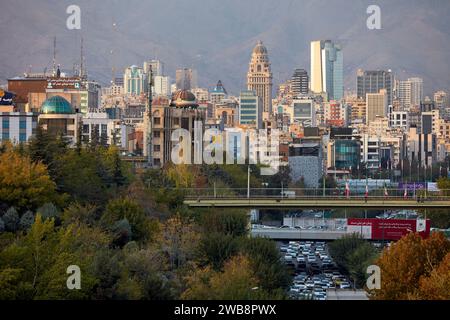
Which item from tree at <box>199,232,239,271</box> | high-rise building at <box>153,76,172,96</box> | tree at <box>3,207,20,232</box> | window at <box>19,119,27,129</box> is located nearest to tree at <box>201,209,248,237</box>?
tree at <box>199,232,239,271</box>

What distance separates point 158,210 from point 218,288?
17474 mm

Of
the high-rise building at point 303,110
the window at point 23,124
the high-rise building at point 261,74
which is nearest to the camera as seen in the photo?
the window at point 23,124

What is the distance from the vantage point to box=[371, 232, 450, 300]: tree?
30875 mm

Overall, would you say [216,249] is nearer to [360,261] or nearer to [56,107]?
[360,261]

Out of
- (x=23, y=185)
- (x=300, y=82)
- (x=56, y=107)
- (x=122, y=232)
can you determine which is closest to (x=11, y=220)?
(x=23, y=185)

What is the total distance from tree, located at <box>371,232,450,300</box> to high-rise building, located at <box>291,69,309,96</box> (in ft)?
532

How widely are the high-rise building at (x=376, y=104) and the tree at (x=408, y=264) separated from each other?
141398 mm

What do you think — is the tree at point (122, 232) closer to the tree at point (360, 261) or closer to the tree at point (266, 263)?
the tree at point (266, 263)

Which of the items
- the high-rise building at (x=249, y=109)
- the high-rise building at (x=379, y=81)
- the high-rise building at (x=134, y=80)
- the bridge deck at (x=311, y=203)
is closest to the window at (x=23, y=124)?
the bridge deck at (x=311, y=203)

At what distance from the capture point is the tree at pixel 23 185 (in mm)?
34562

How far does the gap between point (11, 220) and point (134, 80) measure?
484 feet

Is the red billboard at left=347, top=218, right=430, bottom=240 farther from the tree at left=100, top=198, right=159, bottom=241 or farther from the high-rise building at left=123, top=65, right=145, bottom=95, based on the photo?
the high-rise building at left=123, top=65, right=145, bottom=95

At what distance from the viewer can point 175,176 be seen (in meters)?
60.2

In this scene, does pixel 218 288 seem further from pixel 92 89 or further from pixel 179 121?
pixel 92 89
